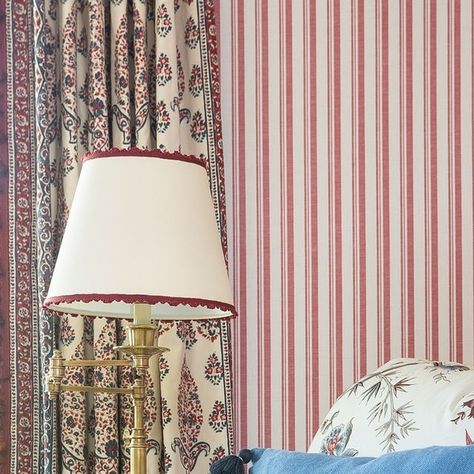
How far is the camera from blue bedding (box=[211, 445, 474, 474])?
121 centimetres

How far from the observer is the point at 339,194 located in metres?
2.52

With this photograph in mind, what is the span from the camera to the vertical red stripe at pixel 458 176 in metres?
2.49

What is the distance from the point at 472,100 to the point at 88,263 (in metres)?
1.30

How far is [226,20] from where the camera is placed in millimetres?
2555

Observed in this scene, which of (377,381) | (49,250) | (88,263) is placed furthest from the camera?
(49,250)

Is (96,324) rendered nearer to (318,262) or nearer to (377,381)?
(318,262)

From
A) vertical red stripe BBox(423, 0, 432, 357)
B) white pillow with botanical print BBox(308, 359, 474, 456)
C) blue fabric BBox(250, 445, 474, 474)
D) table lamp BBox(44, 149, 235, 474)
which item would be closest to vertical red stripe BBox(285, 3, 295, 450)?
vertical red stripe BBox(423, 0, 432, 357)

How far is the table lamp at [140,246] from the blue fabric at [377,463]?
28 centimetres

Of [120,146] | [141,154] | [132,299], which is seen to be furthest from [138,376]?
[120,146]

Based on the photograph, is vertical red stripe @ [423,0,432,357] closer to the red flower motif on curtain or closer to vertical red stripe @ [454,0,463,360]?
vertical red stripe @ [454,0,463,360]

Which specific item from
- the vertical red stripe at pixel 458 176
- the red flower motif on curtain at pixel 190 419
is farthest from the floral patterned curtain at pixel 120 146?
the vertical red stripe at pixel 458 176

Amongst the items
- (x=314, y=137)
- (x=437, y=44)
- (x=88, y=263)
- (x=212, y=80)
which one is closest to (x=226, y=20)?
(x=212, y=80)

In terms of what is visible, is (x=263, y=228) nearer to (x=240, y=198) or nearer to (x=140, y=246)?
(x=240, y=198)

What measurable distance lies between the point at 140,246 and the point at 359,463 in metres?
0.50
